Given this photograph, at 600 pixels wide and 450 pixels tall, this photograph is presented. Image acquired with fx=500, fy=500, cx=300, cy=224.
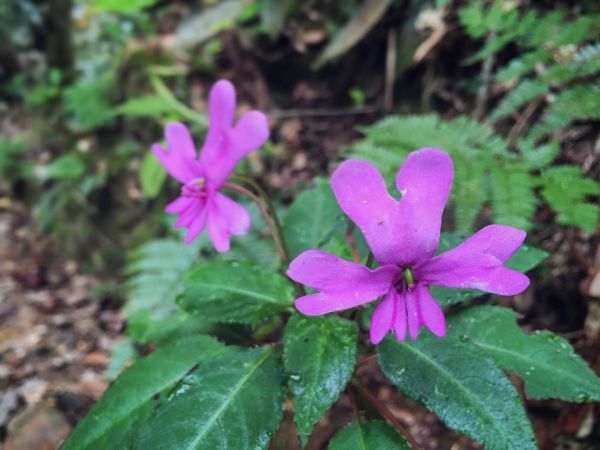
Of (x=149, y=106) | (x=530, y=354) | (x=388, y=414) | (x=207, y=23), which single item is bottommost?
(x=388, y=414)

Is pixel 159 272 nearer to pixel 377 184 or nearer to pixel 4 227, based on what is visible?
pixel 377 184

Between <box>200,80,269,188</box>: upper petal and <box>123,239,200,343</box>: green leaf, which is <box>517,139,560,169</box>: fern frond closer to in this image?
<box>200,80,269,188</box>: upper petal

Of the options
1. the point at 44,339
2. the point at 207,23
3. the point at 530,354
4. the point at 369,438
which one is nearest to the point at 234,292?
the point at 369,438

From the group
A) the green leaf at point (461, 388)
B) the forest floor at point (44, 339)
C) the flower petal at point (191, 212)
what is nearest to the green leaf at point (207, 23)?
the forest floor at point (44, 339)

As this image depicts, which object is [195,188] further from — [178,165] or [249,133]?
[249,133]

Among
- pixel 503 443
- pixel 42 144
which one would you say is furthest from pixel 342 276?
pixel 42 144

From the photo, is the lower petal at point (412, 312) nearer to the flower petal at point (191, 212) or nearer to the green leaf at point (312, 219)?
the green leaf at point (312, 219)
